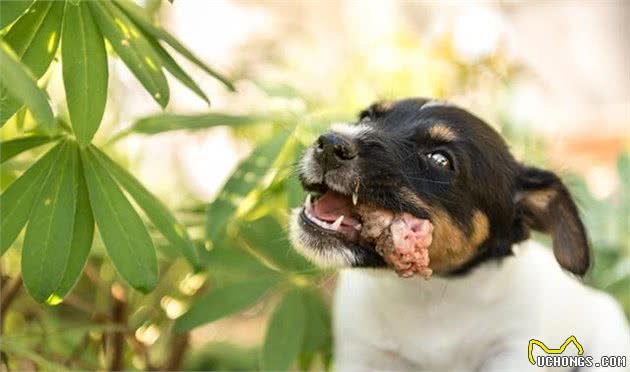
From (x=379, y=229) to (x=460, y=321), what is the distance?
0.51 metres

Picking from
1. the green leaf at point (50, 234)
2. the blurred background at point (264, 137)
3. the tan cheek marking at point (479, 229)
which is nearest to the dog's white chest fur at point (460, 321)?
the tan cheek marking at point (479, 229)

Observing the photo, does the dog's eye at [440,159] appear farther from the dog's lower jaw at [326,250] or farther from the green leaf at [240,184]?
the green leaf at [240,184]

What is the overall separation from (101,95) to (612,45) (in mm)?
6745

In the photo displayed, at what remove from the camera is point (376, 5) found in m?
7.34

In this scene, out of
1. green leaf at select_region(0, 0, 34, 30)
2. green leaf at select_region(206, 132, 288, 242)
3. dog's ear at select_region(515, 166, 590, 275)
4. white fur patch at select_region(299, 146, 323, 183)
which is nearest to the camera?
green leaf at select_region(0, 0, 34, 30)

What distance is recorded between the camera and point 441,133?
8.36ft

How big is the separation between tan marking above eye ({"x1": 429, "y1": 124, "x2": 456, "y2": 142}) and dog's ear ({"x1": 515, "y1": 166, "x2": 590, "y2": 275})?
0.32m

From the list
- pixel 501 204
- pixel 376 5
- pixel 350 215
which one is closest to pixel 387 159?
pixel 350 215

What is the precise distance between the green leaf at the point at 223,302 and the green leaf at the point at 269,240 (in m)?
0.06

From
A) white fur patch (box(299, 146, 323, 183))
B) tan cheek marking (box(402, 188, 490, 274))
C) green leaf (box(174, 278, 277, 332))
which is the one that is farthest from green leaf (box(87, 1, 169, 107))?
green leaf (box(174, 278, 277, 332))

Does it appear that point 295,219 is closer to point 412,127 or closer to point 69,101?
point 412,127

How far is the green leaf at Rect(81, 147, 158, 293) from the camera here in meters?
2.30

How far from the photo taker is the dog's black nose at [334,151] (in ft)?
7.60

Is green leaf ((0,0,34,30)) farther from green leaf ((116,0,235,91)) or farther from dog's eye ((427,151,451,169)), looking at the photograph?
dog's eye ((427,151,451,169))
